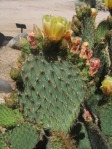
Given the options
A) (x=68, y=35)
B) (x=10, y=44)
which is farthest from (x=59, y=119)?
(x=10, y=44)

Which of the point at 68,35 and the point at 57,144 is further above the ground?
the point at 68,35

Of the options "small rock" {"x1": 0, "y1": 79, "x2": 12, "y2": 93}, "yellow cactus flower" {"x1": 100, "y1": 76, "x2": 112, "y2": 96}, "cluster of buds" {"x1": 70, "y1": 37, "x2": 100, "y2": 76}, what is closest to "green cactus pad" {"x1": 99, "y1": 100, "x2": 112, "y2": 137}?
"yellow cactus flower" {"x1": 100, "y1": 76, "x2": 112, "y2": 96}

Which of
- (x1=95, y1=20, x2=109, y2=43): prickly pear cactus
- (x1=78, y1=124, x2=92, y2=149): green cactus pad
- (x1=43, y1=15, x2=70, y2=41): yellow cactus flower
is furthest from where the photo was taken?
(x1=95, y1=20, x2=109, y2=43): prickly pear cactus

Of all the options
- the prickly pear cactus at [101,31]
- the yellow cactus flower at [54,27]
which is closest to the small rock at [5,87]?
the prickly pear cactus at [101,31]

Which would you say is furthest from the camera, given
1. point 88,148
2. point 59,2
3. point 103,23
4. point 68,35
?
point 59,2

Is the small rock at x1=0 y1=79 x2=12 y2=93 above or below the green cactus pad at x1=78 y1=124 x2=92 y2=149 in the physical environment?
below

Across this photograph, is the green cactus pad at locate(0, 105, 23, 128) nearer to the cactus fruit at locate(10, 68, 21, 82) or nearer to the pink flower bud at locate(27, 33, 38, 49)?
the cactus fruit at locate(10, 68, 21, 82)

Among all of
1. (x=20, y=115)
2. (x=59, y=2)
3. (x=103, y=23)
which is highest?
(x=103, y=23)

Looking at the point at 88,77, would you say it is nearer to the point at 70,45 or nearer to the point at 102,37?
the point at 70,45
